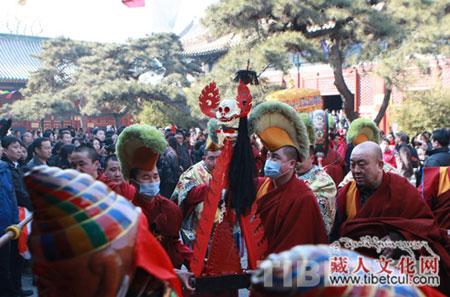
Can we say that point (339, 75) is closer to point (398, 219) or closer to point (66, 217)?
point (398, 219)

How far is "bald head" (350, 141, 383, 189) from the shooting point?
141 inches

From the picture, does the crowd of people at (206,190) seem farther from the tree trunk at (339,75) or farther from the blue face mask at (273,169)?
the tree trunk at (339,75)

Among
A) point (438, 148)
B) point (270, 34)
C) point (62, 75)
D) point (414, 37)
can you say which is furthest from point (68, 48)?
point (438, 148)

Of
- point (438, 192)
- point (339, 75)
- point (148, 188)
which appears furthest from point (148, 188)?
point (339, 75)

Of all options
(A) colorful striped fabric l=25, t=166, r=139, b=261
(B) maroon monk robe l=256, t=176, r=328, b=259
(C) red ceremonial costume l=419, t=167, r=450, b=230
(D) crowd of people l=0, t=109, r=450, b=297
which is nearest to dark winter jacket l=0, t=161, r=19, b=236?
(D) crowd of people l=0, t=109, r=450, b=297

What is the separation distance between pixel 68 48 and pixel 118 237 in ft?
83.1

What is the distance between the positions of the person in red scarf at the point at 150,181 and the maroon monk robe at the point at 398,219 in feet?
3.36

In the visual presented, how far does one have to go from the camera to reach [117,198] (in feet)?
6.07

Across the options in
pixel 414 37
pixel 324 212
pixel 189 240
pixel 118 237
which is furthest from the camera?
pixel 414 37

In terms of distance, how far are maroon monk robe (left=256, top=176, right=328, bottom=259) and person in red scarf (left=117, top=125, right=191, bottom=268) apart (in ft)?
1.70

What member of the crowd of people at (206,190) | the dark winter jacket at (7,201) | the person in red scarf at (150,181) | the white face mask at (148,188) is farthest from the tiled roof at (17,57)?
the white face mask at (148,188)

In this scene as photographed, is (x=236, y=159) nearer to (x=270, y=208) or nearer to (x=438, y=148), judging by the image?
(x=270, y=208)

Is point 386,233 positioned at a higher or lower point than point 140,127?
lower

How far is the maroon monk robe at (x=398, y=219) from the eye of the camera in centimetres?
338
